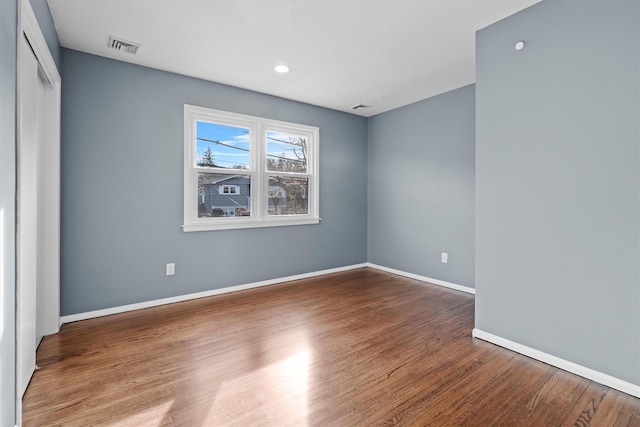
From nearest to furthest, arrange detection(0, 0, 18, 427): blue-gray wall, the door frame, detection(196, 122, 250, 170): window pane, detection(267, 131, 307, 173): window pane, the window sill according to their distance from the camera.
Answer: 1. detection(0, 0, 18, 427): blue-gray wall
2. the door frame
3. the window sill
4. detection(196, 122, 250, 170): window pane
5. detection(267, 131, 307, 173): window pane

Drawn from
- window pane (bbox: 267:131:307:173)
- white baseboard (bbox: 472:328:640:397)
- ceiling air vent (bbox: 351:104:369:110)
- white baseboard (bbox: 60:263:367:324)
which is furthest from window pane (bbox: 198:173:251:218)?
white baseboard (bbox: 472:328:640:397)

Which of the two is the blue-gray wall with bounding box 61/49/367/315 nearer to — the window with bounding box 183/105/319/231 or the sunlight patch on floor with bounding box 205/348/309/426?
the window with bounding box 183/105/319/231

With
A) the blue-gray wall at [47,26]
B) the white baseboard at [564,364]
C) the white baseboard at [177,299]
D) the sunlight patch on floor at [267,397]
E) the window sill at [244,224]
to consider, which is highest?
→ the blue-gray wall at [47,26]

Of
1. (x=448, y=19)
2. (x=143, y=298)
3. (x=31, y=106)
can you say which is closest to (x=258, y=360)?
(x=143, y=298)

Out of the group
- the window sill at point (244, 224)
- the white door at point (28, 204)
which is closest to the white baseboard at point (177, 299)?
the window sill at point (244, 224)

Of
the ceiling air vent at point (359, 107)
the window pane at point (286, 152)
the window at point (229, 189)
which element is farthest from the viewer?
the ceiling air vent at point (359, 107)

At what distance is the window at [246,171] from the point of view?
351cm

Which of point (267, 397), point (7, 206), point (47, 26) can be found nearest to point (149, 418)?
point (267, 397)

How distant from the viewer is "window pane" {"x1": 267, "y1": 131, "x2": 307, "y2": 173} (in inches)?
163

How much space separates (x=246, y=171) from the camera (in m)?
3.87

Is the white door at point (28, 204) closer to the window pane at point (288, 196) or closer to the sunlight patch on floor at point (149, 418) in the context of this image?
the sunlight patch on floor at point (149, 418)

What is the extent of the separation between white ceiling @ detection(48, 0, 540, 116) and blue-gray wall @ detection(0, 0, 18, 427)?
1059 mm

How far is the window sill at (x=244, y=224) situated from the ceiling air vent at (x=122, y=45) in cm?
175

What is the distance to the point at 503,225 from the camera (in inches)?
93.6
